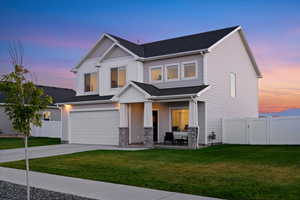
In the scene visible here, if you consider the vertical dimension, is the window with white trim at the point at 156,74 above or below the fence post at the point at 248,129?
above

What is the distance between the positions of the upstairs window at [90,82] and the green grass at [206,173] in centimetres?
1101

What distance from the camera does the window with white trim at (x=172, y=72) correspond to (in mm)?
18625

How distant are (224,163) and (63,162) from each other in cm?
658

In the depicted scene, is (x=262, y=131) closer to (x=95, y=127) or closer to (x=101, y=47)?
(x=95, y=127)

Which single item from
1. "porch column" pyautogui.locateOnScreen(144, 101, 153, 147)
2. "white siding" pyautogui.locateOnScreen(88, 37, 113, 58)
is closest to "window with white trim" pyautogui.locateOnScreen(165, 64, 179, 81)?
"porch column" pyautogui.locateOnScreen(144, 101, 153, 147)

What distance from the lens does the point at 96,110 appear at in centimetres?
2019

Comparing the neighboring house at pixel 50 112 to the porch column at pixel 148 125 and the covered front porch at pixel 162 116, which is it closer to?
the covered front porch at pixel 162 116

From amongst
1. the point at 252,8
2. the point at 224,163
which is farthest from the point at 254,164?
the point at 252,8

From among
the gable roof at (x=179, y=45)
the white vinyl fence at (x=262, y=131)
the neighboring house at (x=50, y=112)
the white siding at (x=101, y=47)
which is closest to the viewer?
the white vinyl fence at (x=262, y=131)

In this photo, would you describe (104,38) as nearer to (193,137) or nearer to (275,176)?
(193,137)

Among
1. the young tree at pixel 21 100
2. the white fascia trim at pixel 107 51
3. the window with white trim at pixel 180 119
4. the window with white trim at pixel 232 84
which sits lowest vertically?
the window with white trim at pixel 180 119

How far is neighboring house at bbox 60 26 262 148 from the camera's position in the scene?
56.7 ft

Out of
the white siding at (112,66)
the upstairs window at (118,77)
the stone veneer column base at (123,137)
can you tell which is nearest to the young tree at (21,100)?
the stone veneer column base at (123,137)

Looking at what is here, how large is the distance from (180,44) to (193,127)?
705 cm
